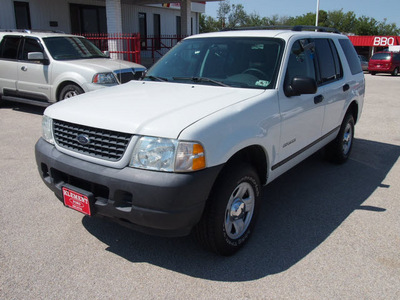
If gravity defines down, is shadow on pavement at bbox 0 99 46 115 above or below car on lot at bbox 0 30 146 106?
below

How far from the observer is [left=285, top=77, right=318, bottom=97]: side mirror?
3.58 metres

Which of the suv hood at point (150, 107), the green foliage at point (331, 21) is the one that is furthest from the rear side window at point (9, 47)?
the green foliage at point (331, 21)

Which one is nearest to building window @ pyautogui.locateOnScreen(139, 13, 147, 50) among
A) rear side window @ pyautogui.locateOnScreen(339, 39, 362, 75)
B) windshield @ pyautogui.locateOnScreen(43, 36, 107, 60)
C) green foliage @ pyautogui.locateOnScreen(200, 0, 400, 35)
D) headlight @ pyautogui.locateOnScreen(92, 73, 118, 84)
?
windshield @ pyautogui.locateOnScreen(43, 36, 107, 60)

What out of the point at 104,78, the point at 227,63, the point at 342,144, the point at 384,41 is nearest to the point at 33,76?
the point at 104,78

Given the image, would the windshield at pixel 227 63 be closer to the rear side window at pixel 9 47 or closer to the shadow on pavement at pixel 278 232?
the shadow on pavement at pixel 278 232

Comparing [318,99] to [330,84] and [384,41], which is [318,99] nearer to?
[330,84]

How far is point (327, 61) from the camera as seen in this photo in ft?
16.1

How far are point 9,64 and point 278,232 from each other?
26.2 feet

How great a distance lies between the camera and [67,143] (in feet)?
10.6

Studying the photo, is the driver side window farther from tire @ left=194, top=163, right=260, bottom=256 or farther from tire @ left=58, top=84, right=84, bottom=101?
tire @ left=58, top=84, right=84, bottom=101

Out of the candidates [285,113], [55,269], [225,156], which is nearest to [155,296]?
[55,269]

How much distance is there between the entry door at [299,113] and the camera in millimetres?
3717

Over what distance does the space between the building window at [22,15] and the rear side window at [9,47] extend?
7556 mm

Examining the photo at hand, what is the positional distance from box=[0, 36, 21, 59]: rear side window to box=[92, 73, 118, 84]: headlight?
2.60 meters
